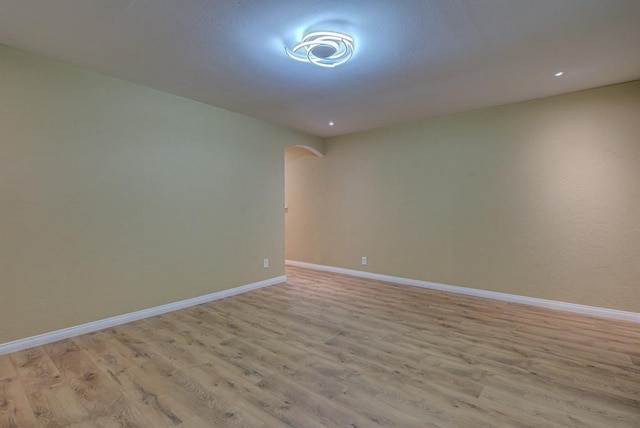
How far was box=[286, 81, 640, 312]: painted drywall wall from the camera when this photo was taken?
3.21m

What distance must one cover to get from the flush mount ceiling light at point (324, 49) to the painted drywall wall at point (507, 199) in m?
2.46

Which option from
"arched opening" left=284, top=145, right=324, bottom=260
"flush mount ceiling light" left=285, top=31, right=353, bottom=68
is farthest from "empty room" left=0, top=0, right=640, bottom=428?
"arched opening" left=284, top=145, right=324, bottom=260

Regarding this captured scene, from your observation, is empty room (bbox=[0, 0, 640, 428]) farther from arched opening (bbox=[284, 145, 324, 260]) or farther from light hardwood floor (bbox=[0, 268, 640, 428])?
arched opening (bbox=[284, 145, 324, 260])

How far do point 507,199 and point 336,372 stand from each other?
3.11m

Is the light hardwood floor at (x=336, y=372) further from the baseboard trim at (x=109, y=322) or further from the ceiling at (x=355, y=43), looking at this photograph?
the ceiling at (x=355, y=43)

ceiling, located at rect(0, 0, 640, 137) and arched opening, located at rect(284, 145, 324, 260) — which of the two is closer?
ceiling, located at rect(0, 0, 640, 137)

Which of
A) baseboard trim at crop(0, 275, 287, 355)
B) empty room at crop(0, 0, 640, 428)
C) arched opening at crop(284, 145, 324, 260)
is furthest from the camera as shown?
arched opening at crop(284, 145, 324, 260)

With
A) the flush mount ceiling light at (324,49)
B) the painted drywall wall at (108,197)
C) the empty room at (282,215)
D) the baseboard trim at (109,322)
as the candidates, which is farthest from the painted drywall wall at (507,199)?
the flush mount ceiling light at (324,49)

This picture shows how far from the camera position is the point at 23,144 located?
2.52 meters

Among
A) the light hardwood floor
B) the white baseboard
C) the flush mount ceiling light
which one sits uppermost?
the flush mount ceiling light

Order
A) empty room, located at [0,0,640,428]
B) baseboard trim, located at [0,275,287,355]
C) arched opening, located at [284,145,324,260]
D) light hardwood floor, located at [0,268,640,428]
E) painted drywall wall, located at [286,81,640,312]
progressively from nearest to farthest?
light hardwood floor, located at [0,268,640,428] → empty room, located at [0,0,640,428] → baseboard trim, located at [0,275,287,355] → painted drywall wall, located at [286,81,640,312] → arched opening, located at [284,145,324,260]

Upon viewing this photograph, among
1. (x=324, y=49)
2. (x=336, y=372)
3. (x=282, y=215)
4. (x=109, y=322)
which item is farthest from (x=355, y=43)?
(x=109, y=322)

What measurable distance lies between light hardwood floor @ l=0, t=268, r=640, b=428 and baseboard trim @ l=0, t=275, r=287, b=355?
0.11 meters

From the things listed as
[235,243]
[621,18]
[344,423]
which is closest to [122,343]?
[235,243]
